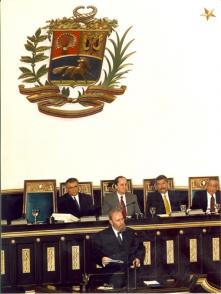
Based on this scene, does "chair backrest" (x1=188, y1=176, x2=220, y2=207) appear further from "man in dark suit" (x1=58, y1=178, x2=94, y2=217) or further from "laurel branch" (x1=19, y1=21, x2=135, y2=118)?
"laurel branch" (x1=19, y1=21, x2=135, y2=118)

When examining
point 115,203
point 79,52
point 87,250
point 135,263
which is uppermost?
point 79,52

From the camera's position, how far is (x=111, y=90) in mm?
5488

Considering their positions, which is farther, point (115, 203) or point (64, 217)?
point (115, 203)

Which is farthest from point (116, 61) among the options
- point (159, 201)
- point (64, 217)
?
point (64, 217)

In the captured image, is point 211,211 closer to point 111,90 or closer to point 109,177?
Answer: point 109,177

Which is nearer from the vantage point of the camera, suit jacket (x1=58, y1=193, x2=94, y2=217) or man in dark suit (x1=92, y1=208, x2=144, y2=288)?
man in dark suit (x1=92, y1=208, x2=144, y2=288)

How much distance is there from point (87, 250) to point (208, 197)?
1.27 m

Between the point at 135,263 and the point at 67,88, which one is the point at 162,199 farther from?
the point at 67,88

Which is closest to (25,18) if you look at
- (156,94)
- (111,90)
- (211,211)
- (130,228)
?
(111,90)

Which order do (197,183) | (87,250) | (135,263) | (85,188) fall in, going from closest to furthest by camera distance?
1. (135,263)
2. (87,250)
3. (85,188)
4. (197,183)

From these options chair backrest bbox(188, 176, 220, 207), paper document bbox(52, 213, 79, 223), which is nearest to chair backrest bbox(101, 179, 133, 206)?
paper document bbox(52, 213, 79, 223)

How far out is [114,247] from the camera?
539cm

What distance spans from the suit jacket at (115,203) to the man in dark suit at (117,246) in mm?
107

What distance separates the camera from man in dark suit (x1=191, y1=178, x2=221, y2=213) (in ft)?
18.4
